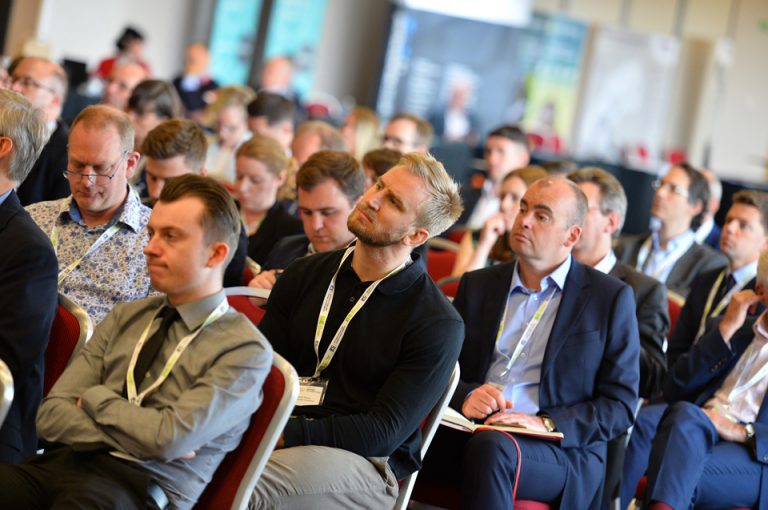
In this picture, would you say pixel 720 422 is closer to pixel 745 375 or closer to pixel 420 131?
pixel 745 375

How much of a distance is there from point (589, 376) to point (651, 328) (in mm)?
584

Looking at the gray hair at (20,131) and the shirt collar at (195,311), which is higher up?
the gray hair at (20,131)

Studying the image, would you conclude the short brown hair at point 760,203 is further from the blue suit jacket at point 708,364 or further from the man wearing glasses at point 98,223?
the man wearing glasses at point 98,223

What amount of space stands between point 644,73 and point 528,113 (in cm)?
197

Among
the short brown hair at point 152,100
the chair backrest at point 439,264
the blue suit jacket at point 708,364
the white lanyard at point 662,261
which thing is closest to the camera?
the blue suit jacket at point 708,364

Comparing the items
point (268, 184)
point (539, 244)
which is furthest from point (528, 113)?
point (539, 244)

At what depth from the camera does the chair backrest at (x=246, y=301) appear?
Answer: 3166 millimetres

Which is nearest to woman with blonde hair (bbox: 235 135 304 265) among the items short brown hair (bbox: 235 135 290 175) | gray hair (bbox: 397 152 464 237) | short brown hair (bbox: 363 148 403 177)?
short brown hair (bbox: 235 135 290 175)

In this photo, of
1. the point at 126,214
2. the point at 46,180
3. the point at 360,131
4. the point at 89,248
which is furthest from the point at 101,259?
the point at 360,131

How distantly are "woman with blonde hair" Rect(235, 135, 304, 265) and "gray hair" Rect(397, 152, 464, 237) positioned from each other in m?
1.55

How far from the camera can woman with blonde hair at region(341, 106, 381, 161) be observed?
7.51 metres

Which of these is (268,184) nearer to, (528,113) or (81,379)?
(81,379)

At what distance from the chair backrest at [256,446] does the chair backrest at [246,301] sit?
709 millimetres

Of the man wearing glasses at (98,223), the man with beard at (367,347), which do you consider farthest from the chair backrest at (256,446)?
the man wearing glasses at (98,223)
